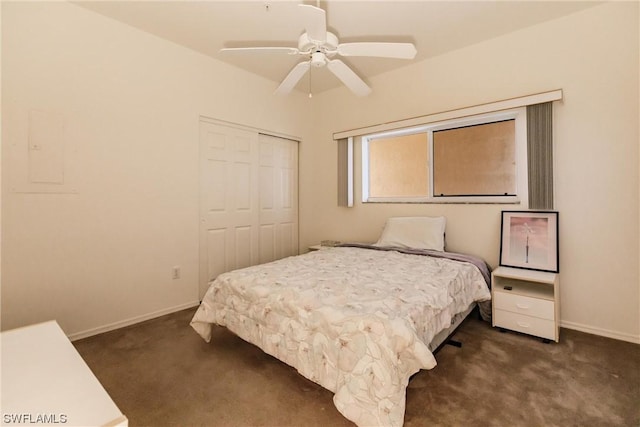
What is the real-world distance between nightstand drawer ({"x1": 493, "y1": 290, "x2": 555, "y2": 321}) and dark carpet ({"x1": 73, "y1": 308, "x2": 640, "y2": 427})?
206 mm

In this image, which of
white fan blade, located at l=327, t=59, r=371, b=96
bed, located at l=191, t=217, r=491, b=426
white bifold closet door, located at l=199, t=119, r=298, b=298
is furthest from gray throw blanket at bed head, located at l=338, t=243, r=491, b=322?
white bifold closet door, located at l=199, t=119, r=298, b=298

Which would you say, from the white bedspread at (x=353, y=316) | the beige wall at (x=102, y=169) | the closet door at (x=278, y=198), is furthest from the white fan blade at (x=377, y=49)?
the closet door at (x=278, y=198)

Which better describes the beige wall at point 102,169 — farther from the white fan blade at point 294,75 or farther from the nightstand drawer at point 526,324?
the nightstand drawer at point 526,324

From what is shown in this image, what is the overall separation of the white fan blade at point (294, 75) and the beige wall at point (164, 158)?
1078mm

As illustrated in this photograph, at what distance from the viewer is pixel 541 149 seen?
2518mm

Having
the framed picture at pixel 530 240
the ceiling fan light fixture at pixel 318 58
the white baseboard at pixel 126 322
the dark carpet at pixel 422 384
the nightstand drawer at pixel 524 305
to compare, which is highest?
the ceiling fan light fixture at pixel 318 58

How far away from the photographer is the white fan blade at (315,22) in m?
1.59

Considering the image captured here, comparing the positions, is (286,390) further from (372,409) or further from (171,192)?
(171,192)

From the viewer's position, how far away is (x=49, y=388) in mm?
925

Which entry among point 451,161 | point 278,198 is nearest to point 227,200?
point 278,198

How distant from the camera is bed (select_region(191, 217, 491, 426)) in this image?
128cm

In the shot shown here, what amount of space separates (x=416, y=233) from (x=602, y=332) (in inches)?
63.0

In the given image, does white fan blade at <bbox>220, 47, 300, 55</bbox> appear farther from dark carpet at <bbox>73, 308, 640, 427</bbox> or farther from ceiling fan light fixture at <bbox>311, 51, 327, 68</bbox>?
dark carpet at <bbox>73, 308, 640, 427</bbox>

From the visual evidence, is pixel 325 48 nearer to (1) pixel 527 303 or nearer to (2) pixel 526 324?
(1) pixel 527 303
